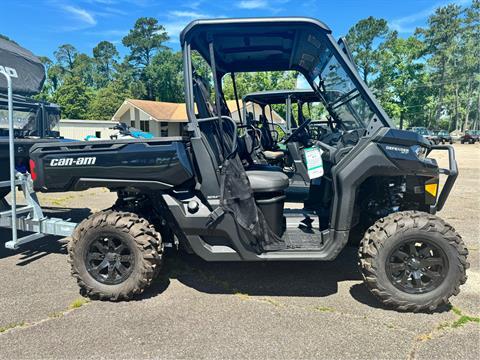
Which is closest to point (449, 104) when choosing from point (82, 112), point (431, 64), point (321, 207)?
point (431, 64)

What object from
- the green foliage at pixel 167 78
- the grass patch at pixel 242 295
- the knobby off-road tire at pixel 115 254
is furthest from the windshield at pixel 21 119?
the green foliage at pixel 167 78

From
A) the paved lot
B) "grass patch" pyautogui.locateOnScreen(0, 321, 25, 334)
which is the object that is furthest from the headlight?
"grass patch" pyautogui.locateOnScreen(0, 321, 25, 334)

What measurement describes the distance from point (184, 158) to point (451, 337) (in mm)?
2502

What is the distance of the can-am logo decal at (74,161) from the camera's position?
10.6 feet

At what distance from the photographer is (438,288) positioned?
301cm

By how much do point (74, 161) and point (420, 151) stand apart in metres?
3.01

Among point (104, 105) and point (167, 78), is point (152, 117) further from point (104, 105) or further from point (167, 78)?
point (167, 78)

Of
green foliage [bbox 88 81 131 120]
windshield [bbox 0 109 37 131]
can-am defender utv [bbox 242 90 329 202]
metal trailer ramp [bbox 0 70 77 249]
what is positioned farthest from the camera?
green foliage [bbox 88 81 131 120]

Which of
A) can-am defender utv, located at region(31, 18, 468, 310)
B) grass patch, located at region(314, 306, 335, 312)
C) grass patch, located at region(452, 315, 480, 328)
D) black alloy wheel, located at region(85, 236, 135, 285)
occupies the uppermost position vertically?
can-am defender utv, located at region(31, 18, 468, 310)

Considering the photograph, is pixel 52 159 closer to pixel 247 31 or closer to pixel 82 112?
pixel 247 31

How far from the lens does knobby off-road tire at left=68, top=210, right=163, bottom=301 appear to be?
127 inches

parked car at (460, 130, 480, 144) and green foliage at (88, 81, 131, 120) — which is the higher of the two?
green foliage at (88, 81, 131, 120)

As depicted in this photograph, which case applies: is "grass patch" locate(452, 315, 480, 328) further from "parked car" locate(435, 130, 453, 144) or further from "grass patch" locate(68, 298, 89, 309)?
"parked car" locate(435, 130, 453, 144)

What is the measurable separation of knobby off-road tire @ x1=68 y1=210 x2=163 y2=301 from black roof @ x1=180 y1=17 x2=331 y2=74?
1688mm
